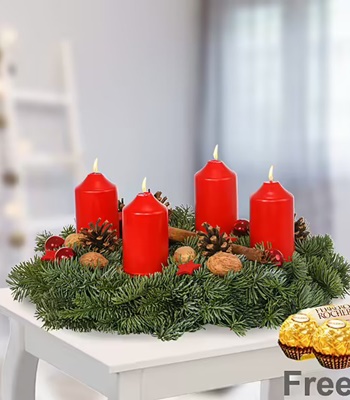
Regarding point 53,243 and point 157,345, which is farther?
point 53,243

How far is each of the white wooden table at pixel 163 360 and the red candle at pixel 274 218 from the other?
0.16 metres

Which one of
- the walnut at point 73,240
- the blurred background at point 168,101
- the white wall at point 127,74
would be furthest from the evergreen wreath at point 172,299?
the white wall at point 127,74

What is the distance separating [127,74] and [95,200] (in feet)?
7.82

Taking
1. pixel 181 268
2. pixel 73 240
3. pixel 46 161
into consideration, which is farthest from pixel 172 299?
pixel 46 161

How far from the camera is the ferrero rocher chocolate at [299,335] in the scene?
1.04 metres

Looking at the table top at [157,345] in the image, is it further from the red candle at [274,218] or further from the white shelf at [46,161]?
the white shelf at [46,161]

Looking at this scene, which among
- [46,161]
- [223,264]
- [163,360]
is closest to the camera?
[163,360]

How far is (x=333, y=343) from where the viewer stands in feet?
3.27

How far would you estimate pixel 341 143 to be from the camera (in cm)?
360

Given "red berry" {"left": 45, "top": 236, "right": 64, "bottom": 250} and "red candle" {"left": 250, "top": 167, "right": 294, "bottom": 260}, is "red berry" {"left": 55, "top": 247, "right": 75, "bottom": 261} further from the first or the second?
"red candle" {"left": 250, "top": 167, "right": 294, "bottom": 260}

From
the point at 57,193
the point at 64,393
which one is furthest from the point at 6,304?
the point at 57,193

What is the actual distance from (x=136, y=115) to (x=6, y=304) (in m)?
2.46

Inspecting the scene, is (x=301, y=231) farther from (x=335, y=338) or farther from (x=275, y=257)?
(x=335, y=338)

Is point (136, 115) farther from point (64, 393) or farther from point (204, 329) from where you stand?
point (204, 329)
